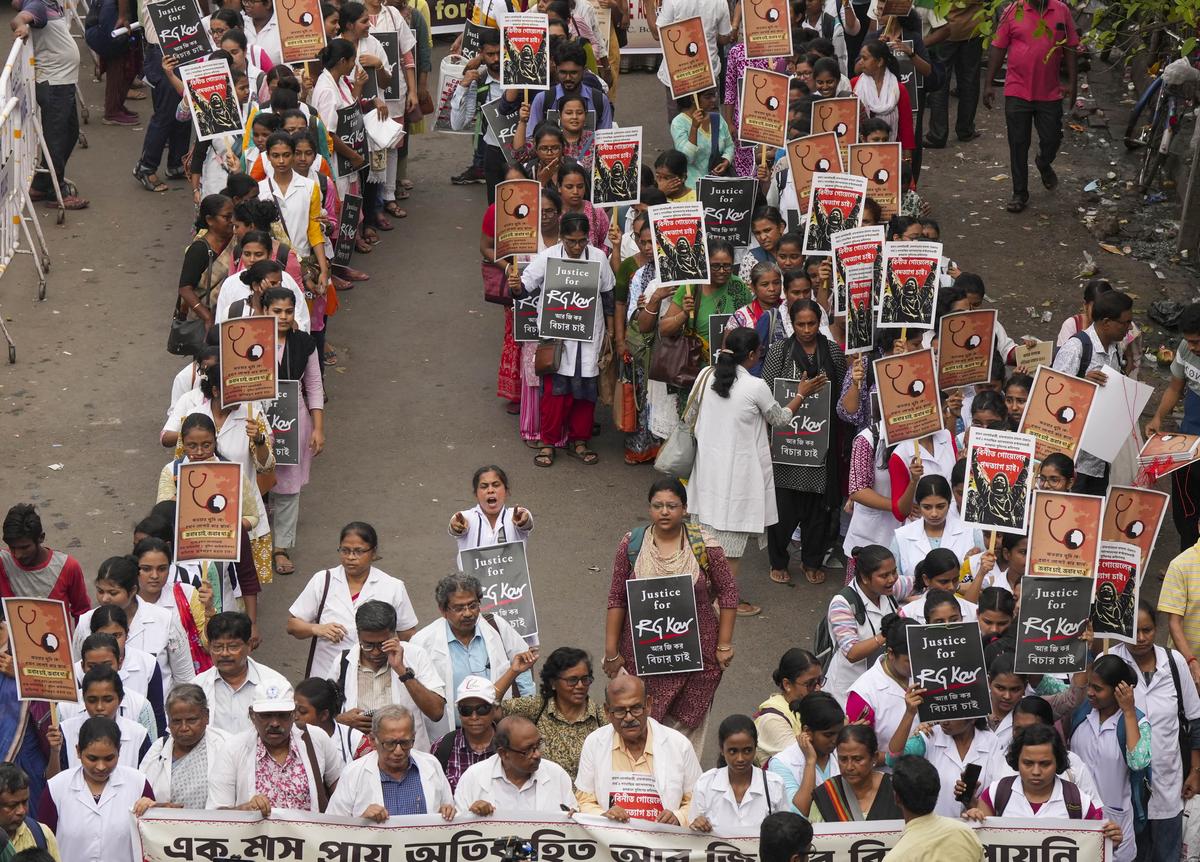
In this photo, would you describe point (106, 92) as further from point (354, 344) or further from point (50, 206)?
point (354, 344)

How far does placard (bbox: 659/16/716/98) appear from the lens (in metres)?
14.1

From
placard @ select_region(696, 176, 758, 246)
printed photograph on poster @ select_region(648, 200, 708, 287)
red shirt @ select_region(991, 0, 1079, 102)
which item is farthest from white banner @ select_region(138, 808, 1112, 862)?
red shirt @ select_region(991, 0, 1079, 102)

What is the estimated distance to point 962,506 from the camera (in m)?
9.99

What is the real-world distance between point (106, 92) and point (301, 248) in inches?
230

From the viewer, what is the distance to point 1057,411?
10.6 m

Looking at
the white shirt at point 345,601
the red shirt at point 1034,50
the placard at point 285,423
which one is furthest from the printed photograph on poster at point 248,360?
the red shirt at point 1034,50

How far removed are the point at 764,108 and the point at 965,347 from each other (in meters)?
2.95

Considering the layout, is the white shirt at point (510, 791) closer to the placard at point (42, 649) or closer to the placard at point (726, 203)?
the placard at point (42, 649)

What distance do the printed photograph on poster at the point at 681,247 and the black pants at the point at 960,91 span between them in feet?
21.5

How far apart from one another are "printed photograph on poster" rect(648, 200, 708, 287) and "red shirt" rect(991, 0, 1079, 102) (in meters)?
5.48

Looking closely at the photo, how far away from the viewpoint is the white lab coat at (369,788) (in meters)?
7.95

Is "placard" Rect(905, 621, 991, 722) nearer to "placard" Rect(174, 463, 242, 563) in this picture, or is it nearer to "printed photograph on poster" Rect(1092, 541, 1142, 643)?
"printed photograph on poster" Rect(1092, 541, 1142, 643)

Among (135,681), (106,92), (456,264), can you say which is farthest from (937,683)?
(106,92)

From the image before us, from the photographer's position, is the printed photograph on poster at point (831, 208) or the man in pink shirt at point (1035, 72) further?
the man in pink shirt at point (1035, 72)
